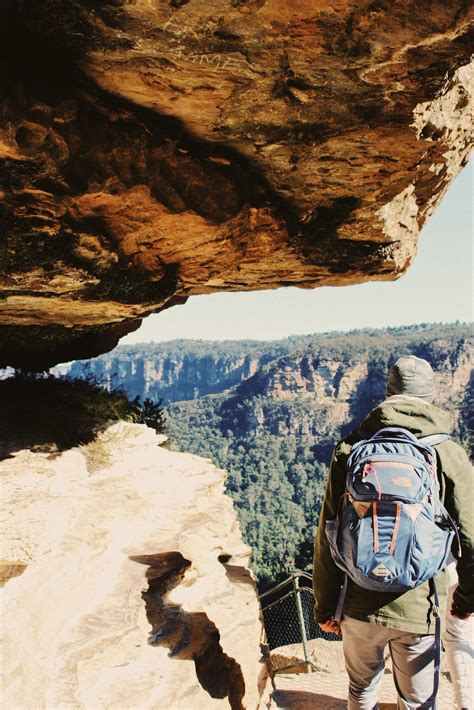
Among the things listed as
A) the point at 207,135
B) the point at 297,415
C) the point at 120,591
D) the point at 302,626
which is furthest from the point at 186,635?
the point at 297,415

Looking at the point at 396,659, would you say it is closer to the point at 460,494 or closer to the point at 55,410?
the point at 460,494

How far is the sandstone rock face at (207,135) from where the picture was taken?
7.14 ft

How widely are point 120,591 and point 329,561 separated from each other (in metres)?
1.71

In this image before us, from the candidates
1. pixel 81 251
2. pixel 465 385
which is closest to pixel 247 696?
pixel 81 251

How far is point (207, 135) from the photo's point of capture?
311cm

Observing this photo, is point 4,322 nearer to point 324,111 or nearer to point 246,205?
point 246,205

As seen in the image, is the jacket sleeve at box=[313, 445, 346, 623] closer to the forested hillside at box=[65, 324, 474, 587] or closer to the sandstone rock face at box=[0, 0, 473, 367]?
the sandstone rock face at box=[0, 0, 473, 367]

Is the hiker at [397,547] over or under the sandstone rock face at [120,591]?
over

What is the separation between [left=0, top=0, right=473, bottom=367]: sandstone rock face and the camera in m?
2.18

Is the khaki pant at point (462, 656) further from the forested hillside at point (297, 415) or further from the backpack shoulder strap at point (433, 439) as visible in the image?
the forested hillside at point (297, 415)

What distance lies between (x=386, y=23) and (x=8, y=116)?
1.68 metres

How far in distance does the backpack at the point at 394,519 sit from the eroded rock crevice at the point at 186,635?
1666 millimetres

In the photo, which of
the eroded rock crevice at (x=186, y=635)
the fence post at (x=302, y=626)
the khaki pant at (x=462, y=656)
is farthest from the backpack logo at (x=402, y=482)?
the fence post at (x=302, y=626)

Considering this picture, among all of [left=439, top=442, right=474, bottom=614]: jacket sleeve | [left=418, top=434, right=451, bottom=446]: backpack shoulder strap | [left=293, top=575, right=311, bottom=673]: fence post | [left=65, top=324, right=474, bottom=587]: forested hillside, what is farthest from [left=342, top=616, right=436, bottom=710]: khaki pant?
[left=65, top=324, right=474, bottom=587]: forested hillside
